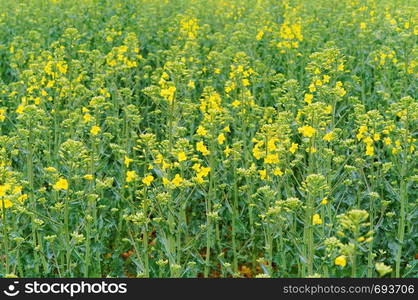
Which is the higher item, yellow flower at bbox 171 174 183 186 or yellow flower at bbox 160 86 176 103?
yellow flower at bbox 160 86 176 103

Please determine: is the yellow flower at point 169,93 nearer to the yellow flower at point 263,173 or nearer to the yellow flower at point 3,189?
the yellow flower at point 263,173

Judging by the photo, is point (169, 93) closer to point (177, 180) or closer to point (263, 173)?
point (177, 180)

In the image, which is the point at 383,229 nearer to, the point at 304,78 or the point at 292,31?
the point at 304,78

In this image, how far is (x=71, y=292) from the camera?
373 centimetres

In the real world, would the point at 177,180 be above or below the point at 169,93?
below

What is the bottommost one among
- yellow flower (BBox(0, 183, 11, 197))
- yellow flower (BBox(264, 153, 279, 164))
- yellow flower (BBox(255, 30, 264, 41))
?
yellow flower (BBox(0, 183, 11, 197))

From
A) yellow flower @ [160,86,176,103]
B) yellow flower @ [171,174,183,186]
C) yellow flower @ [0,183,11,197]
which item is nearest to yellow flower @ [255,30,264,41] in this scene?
yellow flower @ [160,86,176,103]

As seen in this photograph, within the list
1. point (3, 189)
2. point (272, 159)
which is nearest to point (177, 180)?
point (272, 159)

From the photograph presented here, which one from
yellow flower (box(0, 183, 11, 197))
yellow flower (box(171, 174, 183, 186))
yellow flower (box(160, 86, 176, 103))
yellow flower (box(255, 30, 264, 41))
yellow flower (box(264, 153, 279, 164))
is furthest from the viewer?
yellow flower (box(255, 30, 264, 41))

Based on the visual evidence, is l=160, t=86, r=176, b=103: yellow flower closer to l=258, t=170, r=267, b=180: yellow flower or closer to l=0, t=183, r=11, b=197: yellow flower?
l=258, t=170, r=267, b=180: yellow flower

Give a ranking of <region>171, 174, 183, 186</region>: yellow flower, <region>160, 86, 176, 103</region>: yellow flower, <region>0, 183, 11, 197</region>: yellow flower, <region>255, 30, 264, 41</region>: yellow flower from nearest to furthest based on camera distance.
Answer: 1. <region>0, 183, 11, 197</region>: yellow flower
2. <region>171, 174, 183, 186</region>: yellow flower
3. <region>160, 86, 176, 103</region>: yellow flower
4. <region>255, 30, 264, 41</region>: yellow flower

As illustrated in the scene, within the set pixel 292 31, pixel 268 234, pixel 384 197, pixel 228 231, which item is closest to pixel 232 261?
pixel 228 231

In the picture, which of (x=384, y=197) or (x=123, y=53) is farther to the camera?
(x=123, y=53)

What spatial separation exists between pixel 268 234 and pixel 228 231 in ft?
4.34
